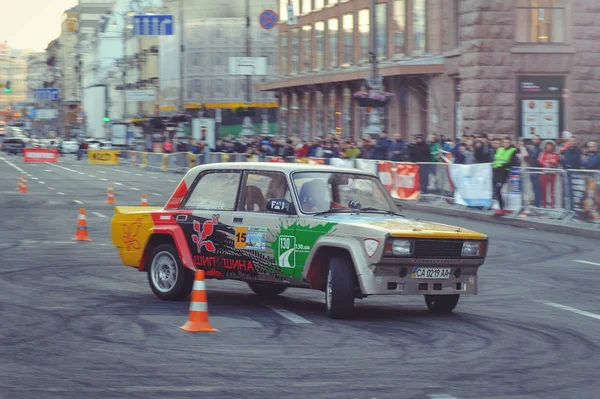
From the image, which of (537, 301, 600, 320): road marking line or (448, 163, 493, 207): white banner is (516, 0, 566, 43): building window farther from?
(537, 301, 600, 320): road marking line

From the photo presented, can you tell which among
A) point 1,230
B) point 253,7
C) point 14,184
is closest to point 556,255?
point 1,230

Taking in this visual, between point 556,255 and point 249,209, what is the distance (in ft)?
28.5

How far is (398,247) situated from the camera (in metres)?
11.4

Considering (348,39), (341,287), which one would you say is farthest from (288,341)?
(348,39)

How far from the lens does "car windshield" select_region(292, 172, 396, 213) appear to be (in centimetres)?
1230

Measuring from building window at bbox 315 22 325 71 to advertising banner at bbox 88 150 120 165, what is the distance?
22041mm

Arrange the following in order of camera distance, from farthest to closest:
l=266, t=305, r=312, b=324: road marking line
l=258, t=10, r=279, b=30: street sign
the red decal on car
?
l=258, t=10, r=279, b=30: street sign
the red decal on car
l=266, t=305, r=312, b=324: road marking line

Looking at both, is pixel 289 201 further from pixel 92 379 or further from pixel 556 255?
pixel 556 255

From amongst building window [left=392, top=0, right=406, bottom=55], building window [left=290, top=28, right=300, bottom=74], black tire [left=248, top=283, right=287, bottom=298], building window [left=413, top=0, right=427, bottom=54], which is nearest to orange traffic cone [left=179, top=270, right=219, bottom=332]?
black tire [left=248, top=283, right=287, bottom=298]

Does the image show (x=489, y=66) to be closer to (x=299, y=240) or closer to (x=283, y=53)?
(x=299, y=240)

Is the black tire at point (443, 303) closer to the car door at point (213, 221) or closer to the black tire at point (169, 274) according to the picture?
the car door at point (213, 221)

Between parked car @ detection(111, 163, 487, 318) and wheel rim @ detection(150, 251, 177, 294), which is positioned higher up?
parked car @ detection(111, 163, 487, 318)

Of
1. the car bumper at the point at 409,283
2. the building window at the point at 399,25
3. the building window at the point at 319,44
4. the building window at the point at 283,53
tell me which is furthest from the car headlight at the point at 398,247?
the building window at the point at 283,53

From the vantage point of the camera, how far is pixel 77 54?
19475 centimetres
